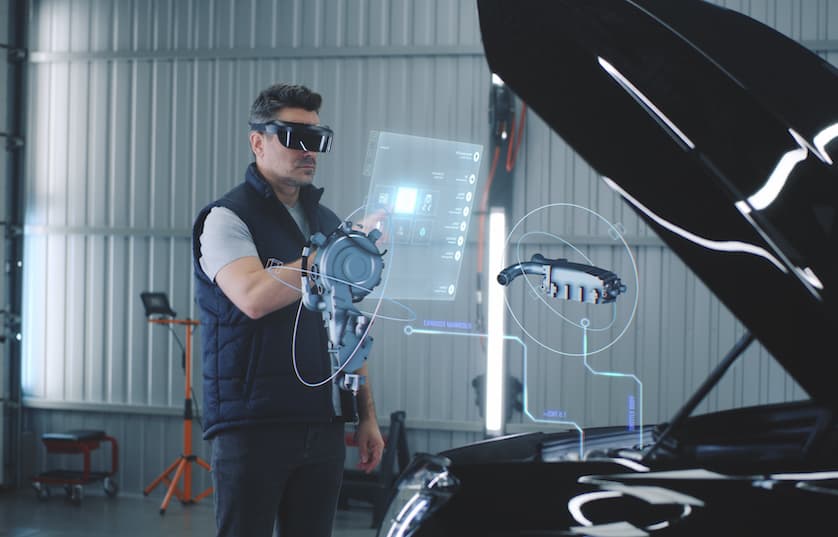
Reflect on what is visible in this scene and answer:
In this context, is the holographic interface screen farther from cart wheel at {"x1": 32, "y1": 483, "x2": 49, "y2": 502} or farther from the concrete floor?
cart wheel at {"x1": 32, "y1": 483, "x2": 49, "y2": 502}

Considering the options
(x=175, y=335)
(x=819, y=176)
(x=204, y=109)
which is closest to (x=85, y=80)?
(x=204, y=109)

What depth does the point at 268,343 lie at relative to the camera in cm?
187

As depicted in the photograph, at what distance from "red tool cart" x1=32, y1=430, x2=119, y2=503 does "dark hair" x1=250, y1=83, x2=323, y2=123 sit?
410 cm

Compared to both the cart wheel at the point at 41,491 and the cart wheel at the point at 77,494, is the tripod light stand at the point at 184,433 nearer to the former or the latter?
the cart wheel at the point at 77,494

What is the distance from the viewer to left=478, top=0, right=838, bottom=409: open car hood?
1.15 meters

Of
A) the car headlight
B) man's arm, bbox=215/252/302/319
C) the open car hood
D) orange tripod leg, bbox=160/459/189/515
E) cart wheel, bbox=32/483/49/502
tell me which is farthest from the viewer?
cart wheel, bbox=32/483/49/502

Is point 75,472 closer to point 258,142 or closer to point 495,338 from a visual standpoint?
point 495,338

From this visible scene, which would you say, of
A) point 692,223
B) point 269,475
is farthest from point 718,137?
point 269,475

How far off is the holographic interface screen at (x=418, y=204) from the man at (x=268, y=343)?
17 centimetres

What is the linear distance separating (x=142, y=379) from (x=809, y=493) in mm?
5140

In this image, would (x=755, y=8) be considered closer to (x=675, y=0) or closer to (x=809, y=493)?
(x=675, y=0)

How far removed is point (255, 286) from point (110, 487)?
4336mm

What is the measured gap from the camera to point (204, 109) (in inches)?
214

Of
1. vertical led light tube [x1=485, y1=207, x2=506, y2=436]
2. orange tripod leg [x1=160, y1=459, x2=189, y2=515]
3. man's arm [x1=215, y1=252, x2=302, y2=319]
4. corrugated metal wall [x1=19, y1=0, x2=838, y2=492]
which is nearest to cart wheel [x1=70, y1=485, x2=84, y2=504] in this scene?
corrugated metal wall [x1=19, y1=0, x2=838, y2=492]
